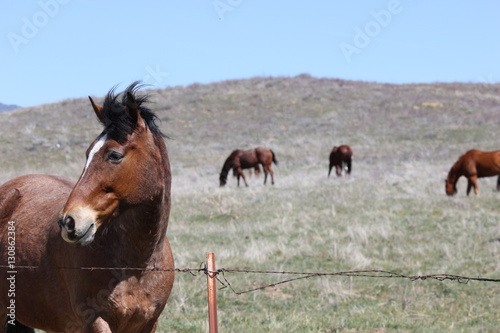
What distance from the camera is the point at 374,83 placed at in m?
69.5

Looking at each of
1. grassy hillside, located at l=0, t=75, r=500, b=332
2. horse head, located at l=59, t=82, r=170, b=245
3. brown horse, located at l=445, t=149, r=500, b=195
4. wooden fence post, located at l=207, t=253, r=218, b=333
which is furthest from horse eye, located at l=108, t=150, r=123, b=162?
brown horse, located at l=445, t=149, r=500, b=195

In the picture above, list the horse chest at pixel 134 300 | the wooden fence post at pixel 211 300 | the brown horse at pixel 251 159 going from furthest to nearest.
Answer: the brown horse at pixel 251 159 < the wooden fence post at pixel 211 300 < the horse chest at pixel 134 300

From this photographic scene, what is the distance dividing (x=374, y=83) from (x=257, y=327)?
65.4m

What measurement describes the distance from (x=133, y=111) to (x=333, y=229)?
9123mm

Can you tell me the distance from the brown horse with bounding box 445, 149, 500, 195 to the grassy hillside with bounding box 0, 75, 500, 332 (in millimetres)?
645

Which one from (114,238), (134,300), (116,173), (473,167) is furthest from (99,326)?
(473,167)

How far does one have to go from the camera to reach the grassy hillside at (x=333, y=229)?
7.36m

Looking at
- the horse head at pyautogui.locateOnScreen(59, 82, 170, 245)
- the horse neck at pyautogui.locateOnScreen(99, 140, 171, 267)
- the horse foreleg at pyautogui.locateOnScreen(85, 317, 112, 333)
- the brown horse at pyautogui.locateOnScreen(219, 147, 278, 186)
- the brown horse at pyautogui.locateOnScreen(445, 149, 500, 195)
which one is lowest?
the horse foreleg at pyautogui.locateOnScreen(85, 317, 112, 333)

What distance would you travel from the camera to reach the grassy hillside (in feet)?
24.1

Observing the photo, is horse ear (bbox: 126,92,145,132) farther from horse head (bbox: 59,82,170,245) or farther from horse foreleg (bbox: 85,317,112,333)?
horse foreleg (bbox: 85,317,112,333)

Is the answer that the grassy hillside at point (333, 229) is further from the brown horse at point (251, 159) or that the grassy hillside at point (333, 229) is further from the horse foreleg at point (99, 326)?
the horse foreleg at point (99, 326)

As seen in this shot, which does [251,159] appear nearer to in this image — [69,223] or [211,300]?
[211,300]

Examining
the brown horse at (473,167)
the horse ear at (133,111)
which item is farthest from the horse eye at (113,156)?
the brown horse at (473,167)

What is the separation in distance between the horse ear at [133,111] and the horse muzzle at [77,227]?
0.70 meters
